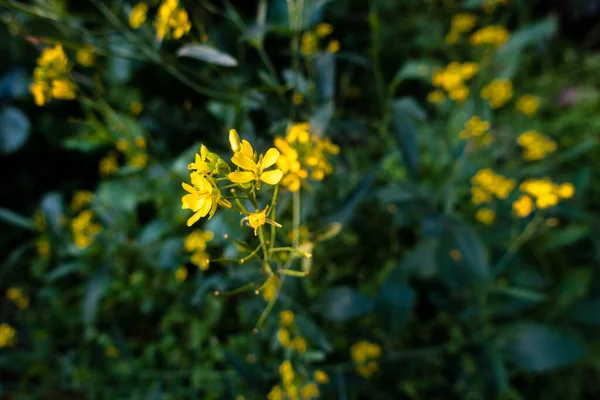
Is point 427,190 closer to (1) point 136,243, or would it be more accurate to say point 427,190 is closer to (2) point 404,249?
(2) point 404,249

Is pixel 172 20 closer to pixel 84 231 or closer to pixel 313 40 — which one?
pixel 313 40

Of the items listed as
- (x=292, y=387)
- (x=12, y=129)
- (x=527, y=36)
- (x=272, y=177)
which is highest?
(x=527, y=36)

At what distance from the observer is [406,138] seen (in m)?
1.21

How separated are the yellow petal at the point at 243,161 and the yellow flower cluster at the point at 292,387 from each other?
0.51 metres

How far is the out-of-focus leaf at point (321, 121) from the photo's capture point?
38.6 inches

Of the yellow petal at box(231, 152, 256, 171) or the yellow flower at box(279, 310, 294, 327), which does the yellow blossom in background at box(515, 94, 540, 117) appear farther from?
the yellow petal at box(231, 152, 256, 171)

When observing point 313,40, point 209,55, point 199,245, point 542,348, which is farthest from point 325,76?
point 542,348

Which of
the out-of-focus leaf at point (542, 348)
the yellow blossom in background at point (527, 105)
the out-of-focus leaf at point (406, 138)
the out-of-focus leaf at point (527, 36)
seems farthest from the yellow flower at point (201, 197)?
the yellow blossom in background at point (527, 105)

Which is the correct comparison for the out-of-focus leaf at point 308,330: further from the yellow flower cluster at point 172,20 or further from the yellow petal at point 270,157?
the yellow flower cluster at point 172,20

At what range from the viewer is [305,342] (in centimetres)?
104

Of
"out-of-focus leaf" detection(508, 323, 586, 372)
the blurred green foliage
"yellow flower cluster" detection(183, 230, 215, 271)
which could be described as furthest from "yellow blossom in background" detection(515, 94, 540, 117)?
"yellow flower cluster" detection(183, 230, 215, 271)

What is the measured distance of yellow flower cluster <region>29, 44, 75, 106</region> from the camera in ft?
3.31

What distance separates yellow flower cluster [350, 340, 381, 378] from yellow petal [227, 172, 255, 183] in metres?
0.74

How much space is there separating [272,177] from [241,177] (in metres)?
0.04
